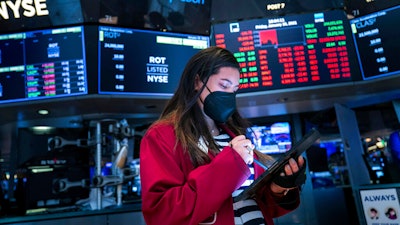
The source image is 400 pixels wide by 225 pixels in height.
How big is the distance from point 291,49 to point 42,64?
2079 millimetres

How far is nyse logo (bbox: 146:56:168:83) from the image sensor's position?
2777mm

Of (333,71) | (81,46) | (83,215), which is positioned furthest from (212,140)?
(333,71)

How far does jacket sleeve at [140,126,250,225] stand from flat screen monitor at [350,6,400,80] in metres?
2.36

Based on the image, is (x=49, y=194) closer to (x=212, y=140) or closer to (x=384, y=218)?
(x=212, y=140)

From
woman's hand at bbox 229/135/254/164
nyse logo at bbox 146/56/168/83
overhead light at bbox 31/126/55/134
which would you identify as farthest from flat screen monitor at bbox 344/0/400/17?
overhead light at bbox 31/126/55/134

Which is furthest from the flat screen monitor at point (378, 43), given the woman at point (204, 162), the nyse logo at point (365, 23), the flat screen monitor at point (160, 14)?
the woman at point (204, 162)

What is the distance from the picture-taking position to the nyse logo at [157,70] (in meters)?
2.78

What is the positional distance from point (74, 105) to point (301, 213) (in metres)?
2.44

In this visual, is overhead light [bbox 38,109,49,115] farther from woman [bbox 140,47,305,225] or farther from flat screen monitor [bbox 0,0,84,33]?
woman [bbox 140,47,305,225]

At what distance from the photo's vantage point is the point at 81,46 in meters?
2.66

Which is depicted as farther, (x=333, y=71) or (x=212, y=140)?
(x=333, y=71)

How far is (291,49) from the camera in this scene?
293 cm

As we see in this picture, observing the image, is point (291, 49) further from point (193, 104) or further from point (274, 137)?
Result: point (193, 104)

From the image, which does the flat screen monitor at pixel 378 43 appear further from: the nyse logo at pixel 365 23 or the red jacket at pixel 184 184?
the red jacket at pixel 184 184
